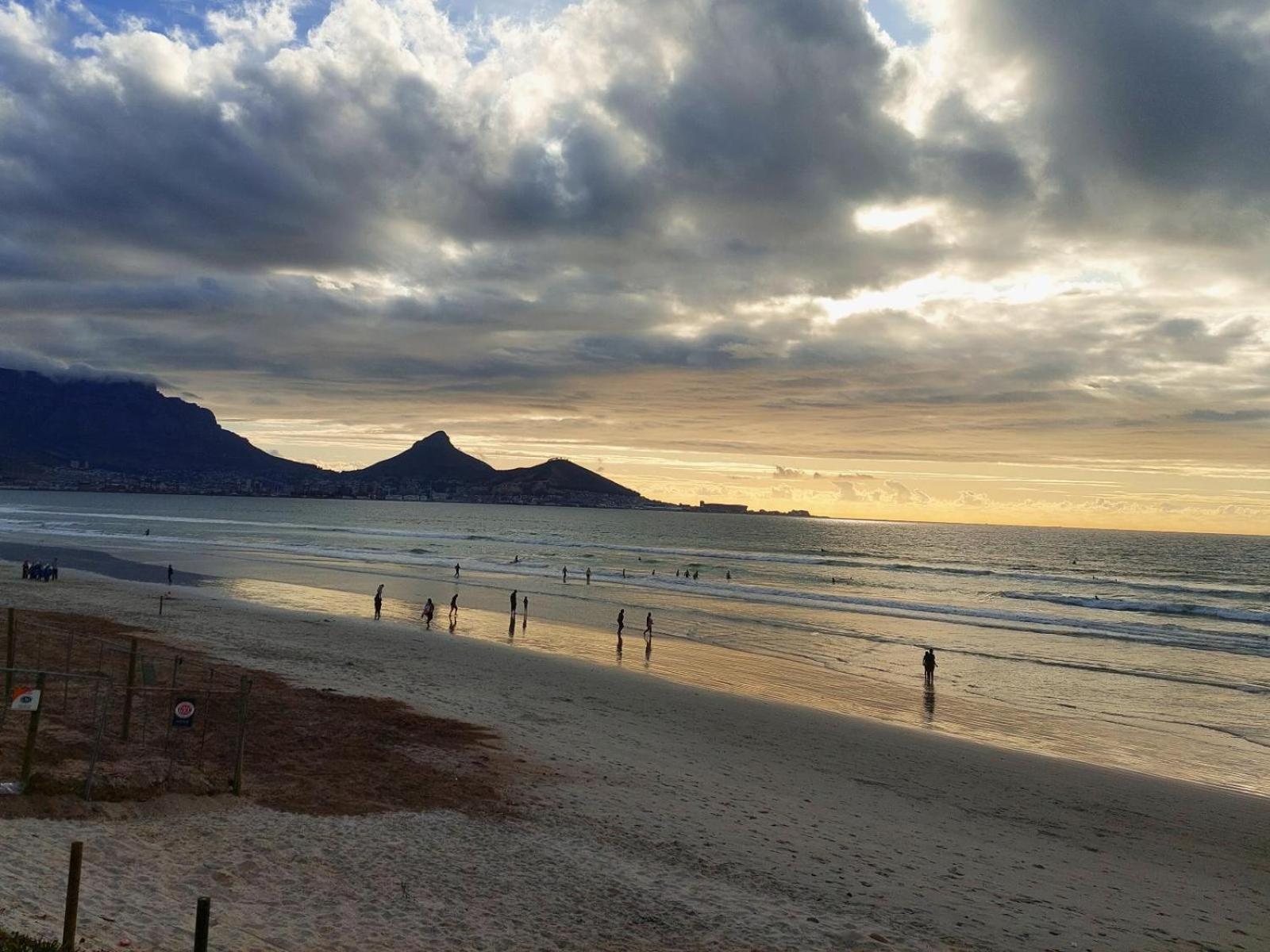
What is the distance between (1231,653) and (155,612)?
161 feet

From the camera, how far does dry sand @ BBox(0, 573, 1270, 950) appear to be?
895cm

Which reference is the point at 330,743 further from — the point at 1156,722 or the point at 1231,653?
the point at 1231,653

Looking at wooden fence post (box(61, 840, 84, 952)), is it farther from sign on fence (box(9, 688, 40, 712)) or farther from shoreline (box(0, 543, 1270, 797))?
shoreline (box(0, 543, 1270, 797))

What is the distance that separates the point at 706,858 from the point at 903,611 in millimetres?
44185

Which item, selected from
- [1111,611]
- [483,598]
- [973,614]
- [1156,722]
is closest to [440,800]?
[1156,722]

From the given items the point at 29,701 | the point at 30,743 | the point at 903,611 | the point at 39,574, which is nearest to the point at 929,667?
the point at 903,611

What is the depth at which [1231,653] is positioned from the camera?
130 feet

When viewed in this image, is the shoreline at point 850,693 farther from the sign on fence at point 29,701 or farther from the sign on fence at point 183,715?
the sign on fence at point 29,701

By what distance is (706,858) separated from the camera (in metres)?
11.6

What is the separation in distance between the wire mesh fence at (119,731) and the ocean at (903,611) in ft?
50.4

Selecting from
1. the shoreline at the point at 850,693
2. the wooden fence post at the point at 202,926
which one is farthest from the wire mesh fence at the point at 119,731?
the shoreline at the point at 850,693

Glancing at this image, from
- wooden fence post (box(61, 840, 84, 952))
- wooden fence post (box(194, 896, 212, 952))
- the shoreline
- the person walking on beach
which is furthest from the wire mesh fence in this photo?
the person walking on beach

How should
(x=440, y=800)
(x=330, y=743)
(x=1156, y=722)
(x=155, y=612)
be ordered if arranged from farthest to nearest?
(x=155, y=612) < (x=1156, y=722) < (x=330, y=743) < (x=440, y=800)

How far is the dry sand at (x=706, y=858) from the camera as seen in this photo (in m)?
8.95
